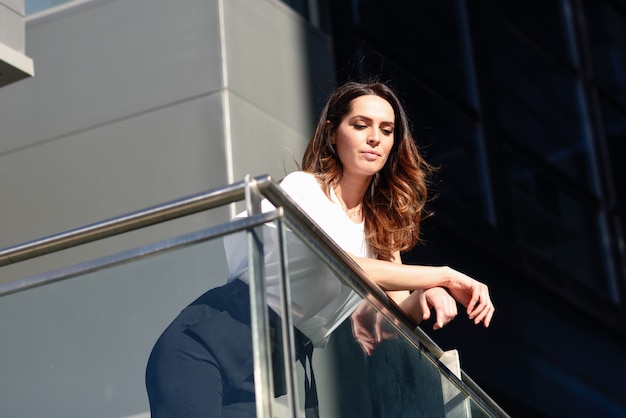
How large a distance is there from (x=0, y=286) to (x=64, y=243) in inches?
13.7

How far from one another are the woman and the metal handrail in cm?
5

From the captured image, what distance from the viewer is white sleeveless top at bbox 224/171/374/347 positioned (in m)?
2.85

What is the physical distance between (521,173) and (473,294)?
711cm

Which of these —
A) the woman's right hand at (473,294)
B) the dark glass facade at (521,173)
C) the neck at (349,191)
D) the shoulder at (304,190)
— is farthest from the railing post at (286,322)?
the dark glass facade at (521,173)

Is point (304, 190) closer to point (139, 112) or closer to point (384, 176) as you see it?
point (384, 176)

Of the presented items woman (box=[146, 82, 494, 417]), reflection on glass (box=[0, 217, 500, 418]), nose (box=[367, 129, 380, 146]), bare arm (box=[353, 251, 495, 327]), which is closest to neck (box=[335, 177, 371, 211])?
woman (box=[146, 82, 494, 417])

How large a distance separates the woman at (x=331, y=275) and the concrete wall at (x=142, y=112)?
80.8 inches

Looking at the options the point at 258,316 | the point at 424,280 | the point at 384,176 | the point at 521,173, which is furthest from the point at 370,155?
the point at 521,173

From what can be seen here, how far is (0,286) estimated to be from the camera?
10.9 feet

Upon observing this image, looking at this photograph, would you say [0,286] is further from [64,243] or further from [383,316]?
[383,316]

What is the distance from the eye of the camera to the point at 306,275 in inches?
119

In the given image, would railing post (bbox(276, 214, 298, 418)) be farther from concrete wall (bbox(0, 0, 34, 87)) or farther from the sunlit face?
concrete wall (bbox(0, 0, 34, 87))

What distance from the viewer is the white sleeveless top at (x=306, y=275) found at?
112 inches

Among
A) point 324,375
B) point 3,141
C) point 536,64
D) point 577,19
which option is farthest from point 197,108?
point 577,19
